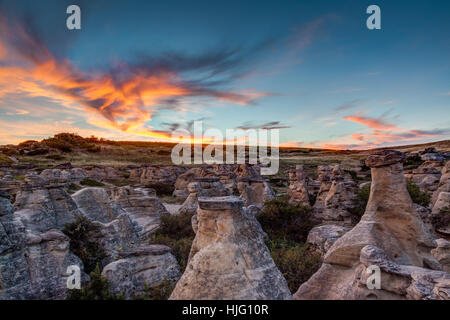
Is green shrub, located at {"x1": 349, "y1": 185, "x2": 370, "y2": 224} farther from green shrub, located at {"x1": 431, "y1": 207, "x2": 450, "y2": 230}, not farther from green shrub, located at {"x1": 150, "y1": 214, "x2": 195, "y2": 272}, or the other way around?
green shrub, located at {"x1": 150, "y1": 214, "x2": 195, "y2": 272}

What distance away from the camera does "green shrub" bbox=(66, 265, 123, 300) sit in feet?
16.3

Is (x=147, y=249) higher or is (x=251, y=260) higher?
(x=251, y=260)

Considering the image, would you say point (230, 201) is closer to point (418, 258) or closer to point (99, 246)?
point (418, 258)

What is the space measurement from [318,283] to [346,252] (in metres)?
0.84

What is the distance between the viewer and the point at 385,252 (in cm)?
540

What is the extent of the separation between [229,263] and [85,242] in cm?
635

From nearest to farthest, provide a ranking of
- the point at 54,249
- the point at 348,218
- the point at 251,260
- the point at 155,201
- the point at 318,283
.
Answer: the point at 251,260 < the point at 318,283 < the point at 54,249 < the point at 348,218 < the point at 155,201

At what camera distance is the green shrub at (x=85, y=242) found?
24.8 feet

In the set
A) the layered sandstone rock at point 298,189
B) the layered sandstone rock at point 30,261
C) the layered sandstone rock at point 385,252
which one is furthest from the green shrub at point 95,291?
the layered sandstone rock at point 298,189

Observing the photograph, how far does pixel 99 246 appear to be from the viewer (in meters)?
8.26

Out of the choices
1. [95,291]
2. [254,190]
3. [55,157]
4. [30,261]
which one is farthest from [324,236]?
[55,157]

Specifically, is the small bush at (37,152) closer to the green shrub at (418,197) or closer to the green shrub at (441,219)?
the green shrub at (418,197)
